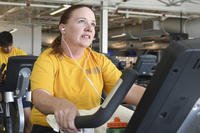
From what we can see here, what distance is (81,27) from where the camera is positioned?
1.71 meters

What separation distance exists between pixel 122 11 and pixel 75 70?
8988mm

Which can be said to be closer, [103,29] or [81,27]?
[81,27]

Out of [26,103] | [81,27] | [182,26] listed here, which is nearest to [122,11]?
[182,26]

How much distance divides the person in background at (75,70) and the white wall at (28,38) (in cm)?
1417

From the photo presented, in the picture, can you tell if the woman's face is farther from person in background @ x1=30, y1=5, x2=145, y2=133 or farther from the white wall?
the white wall

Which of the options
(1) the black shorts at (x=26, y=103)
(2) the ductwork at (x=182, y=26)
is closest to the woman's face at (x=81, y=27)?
(1) the black shorts at (x=26, y=103)

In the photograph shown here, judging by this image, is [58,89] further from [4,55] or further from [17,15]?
[17,15]

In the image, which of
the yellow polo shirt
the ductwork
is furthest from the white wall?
the yellow polo shirt

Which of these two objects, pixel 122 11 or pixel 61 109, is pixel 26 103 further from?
pixel 122 11

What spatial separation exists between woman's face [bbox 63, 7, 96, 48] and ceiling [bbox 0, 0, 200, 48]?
6411 mm

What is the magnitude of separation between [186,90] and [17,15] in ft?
44.7

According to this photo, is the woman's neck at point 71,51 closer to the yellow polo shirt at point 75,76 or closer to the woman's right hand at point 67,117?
the yellow polo shirt at point 75,76

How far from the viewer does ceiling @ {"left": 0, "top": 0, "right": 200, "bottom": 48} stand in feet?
30.8

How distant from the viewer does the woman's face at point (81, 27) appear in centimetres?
169
